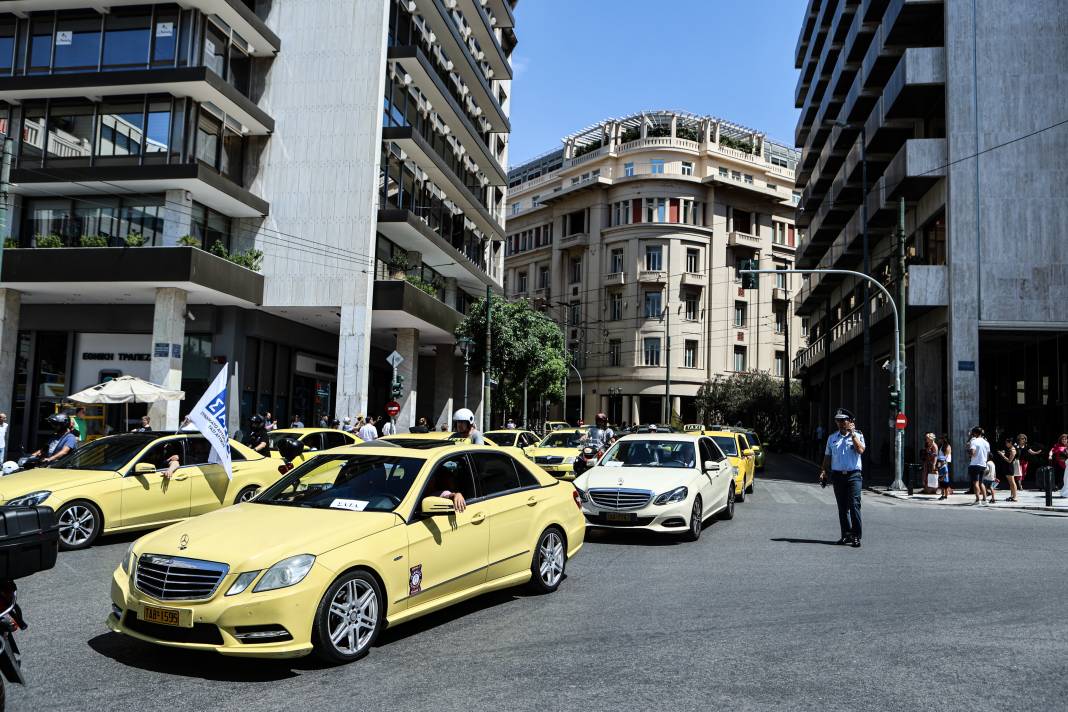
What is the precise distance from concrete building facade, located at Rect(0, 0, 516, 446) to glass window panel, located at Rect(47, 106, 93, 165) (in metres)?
0.06

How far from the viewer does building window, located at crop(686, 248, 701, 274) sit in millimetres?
70500

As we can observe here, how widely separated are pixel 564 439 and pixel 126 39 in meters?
18.8

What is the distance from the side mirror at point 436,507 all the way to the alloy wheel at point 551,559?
1.77 m

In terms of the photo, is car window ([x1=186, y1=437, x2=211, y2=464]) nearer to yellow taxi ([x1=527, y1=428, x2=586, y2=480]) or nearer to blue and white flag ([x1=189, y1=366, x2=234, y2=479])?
blue and white flag ([x1=189, y1=366, x2=234, y2=479])

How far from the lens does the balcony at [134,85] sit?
2519 centimetres

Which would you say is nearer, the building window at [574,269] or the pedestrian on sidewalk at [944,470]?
the pedestrian on sidewalk at [944,470]

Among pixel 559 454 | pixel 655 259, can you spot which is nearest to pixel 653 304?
pixel 655 259

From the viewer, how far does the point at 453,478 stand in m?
7.23

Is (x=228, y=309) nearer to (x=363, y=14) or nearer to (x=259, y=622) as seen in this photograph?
(x=363, y=14)

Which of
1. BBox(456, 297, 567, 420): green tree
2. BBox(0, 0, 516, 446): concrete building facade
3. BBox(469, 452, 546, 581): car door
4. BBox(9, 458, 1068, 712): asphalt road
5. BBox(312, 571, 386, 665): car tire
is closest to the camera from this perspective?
BBox(9, 458, 1068, 712): asphalt road

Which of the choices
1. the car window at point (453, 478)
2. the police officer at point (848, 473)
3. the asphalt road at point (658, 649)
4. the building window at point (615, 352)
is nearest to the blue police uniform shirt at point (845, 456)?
the police officer at point (848, 473)

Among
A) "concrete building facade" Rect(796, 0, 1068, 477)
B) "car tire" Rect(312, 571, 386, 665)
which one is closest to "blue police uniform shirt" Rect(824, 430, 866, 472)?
"car tire" Rect(312, 571, 386, 665)

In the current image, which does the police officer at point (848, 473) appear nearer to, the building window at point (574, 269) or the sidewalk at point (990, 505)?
the sidewalk at point (990, 505)

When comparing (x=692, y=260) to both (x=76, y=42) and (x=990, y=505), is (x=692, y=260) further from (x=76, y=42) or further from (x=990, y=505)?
(x=76, y=42)
